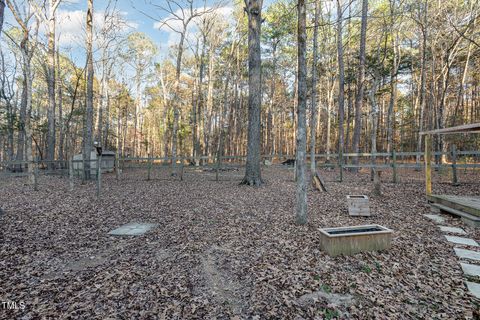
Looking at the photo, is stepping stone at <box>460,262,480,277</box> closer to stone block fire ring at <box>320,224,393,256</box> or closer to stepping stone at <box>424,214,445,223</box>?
stone block fire ring at <box>320,224,393,256</box>

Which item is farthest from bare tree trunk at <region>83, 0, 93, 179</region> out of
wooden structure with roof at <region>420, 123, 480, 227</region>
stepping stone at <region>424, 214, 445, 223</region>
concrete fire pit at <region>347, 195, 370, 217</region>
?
wooden structure with roof at <region>420, 123, 480, 227</region>

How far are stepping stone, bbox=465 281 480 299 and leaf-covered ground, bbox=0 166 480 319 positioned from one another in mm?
75

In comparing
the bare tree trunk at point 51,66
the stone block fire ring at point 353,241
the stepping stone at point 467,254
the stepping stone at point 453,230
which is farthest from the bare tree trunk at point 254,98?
the bare tree trunk at point 51,66

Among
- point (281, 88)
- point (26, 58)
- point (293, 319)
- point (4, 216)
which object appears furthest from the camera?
point (281, 88)

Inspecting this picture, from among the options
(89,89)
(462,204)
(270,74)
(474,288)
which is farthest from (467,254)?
(270,74)

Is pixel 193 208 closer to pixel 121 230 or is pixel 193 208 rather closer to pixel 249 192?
pixel 121 230

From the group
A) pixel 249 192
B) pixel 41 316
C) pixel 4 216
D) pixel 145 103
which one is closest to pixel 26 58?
pixel 4 216

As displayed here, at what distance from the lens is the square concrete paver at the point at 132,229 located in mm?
4535

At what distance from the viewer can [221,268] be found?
320 cm

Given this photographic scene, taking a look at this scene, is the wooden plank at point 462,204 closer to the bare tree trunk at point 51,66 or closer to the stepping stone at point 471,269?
the stepping stone at point 471,269

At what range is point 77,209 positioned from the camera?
6215 mm

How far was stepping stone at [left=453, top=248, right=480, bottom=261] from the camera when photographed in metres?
3.49

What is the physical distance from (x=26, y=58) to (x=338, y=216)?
12.9m

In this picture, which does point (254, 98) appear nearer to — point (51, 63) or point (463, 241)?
point (463, 241)
